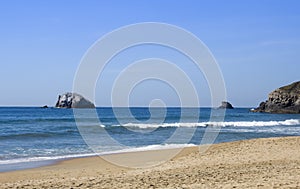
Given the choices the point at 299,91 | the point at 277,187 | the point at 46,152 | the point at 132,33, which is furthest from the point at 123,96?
the point at 299,91

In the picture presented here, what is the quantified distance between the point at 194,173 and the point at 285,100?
93.3 meters

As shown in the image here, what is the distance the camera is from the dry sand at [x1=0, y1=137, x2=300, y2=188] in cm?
944

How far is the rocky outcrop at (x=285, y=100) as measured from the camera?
96.2 m

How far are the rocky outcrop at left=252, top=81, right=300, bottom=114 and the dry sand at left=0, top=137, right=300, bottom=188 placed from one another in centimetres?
8384

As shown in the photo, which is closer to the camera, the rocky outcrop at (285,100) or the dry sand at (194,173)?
the dry sand at (194,173)

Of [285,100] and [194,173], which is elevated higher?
[285,100]

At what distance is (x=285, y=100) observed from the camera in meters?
98.8

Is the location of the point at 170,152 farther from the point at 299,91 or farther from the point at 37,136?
the point at 299,91

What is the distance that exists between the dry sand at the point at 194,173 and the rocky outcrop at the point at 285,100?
83.8 m

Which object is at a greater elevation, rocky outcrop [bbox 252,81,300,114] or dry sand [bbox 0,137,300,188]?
rocky outcrop [bbox 252,81,300,114]

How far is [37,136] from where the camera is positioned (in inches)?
1136

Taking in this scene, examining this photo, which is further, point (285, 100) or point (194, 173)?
point (285, 100)

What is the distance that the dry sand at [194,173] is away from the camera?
31.0 ft

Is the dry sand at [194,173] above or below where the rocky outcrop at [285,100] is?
below
